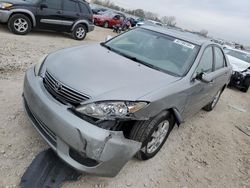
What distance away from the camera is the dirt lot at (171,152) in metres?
3.07

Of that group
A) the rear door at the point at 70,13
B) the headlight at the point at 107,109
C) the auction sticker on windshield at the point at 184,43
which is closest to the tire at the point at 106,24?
the rear door at the point at 70,13

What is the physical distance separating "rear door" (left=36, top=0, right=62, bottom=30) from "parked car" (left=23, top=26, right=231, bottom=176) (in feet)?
20.9

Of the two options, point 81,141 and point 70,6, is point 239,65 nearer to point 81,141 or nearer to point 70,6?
point 70,6

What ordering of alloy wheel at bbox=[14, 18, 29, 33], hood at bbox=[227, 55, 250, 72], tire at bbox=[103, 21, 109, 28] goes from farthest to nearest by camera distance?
tire at bbox=[103, 21, 109, 28], hood at bbox=[227, 55, 250, 72], alloy wheel at bbox=[14, 18, 29, 33]

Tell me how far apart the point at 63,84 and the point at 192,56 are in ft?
6.59

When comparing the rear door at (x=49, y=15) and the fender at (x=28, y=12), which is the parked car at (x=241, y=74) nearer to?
the rear door at (x=49, y=15)

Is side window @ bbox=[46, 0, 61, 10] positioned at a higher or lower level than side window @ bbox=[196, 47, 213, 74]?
lower

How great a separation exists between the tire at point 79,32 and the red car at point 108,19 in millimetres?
11443

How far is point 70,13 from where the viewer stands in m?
10.7

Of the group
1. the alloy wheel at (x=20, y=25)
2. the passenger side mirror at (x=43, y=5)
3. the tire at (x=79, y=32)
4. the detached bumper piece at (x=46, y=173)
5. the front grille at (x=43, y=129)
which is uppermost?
the front grille at (x=43, y=129)

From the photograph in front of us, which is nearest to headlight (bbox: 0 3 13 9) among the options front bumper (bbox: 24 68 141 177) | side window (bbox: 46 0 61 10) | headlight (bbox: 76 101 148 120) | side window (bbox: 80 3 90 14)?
side window (bbox: 46 0 61 10)

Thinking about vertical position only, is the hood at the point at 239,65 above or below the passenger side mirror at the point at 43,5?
below

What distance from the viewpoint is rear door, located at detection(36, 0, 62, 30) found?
9617 mm

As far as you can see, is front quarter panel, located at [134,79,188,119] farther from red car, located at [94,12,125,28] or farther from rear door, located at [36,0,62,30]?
red car, located at [94,12,125,28]
